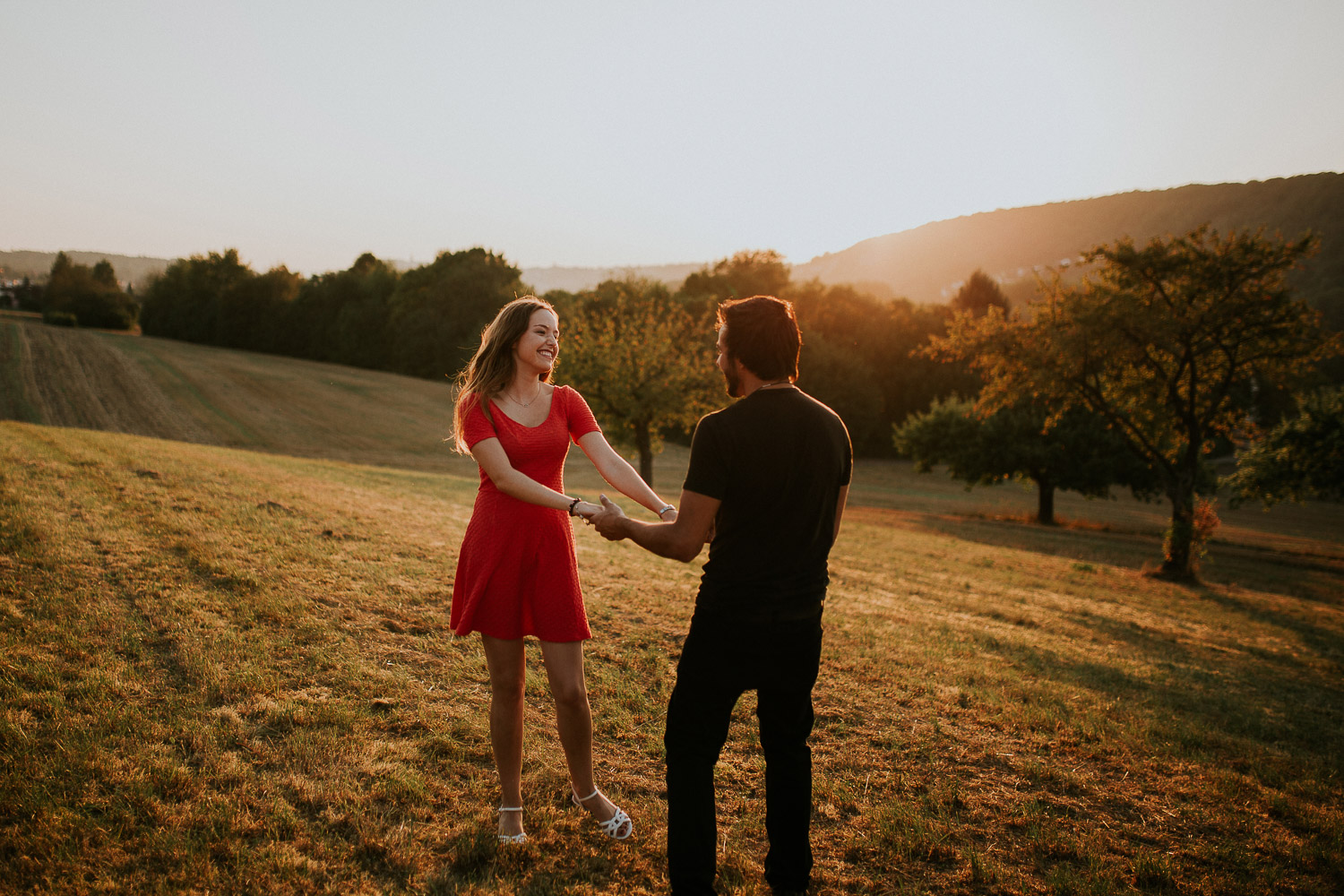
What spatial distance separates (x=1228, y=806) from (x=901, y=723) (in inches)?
82.2

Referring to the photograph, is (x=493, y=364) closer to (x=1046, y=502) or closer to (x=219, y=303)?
(x=1046, y=502)

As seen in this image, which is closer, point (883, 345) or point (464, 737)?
point (464, 737)

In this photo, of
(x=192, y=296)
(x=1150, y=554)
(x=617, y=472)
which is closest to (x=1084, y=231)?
(x=1150, y=554)

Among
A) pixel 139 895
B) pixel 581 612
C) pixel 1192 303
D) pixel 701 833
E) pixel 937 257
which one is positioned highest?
pixel 937 257

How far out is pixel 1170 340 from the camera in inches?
688

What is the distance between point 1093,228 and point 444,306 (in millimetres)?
168013

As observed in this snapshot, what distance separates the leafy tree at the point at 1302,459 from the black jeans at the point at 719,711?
27914 mm

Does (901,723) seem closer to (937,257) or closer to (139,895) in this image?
(139,895)

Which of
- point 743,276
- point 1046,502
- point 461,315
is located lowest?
point 1046,502

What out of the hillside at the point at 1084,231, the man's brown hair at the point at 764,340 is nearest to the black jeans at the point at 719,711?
the man's brown hair at the point at 764,340

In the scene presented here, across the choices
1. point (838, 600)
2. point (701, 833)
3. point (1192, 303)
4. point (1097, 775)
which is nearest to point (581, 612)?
point (701, 833)

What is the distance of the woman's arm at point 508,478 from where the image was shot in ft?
10.3

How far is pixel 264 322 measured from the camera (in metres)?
71.8

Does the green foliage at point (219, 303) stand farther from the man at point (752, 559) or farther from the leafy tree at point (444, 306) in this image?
the man at point (752, 559)
